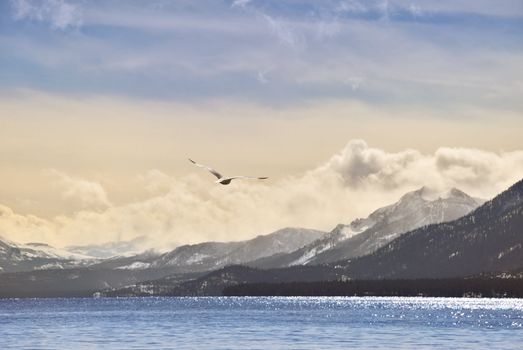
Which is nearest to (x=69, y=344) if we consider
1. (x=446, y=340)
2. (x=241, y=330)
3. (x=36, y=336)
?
(x=36, y=336)

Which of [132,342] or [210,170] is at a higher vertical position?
[210,170]

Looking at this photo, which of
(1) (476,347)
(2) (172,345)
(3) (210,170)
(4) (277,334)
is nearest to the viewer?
(3) (210,170)

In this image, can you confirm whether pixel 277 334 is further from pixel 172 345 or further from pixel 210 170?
pixel 210 170

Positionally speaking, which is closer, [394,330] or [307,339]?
[307,339]

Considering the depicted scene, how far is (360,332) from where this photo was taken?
185 m

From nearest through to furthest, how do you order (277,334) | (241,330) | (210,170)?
1. (210,170)
2. (277,334)
3. (241,330)

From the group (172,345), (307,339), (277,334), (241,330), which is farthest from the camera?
(241,330)

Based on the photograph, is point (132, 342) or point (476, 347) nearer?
point (476, 347)

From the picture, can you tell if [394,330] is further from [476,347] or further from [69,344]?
[69,344]

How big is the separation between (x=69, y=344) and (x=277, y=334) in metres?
36.9

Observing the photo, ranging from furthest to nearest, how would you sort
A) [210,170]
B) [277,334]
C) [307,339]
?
[277,334] < [307,339] < [210,170]

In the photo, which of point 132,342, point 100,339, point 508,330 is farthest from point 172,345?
point 508,330

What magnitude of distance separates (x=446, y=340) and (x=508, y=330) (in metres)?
31.5

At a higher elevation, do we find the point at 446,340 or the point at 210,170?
the point at 210,170
